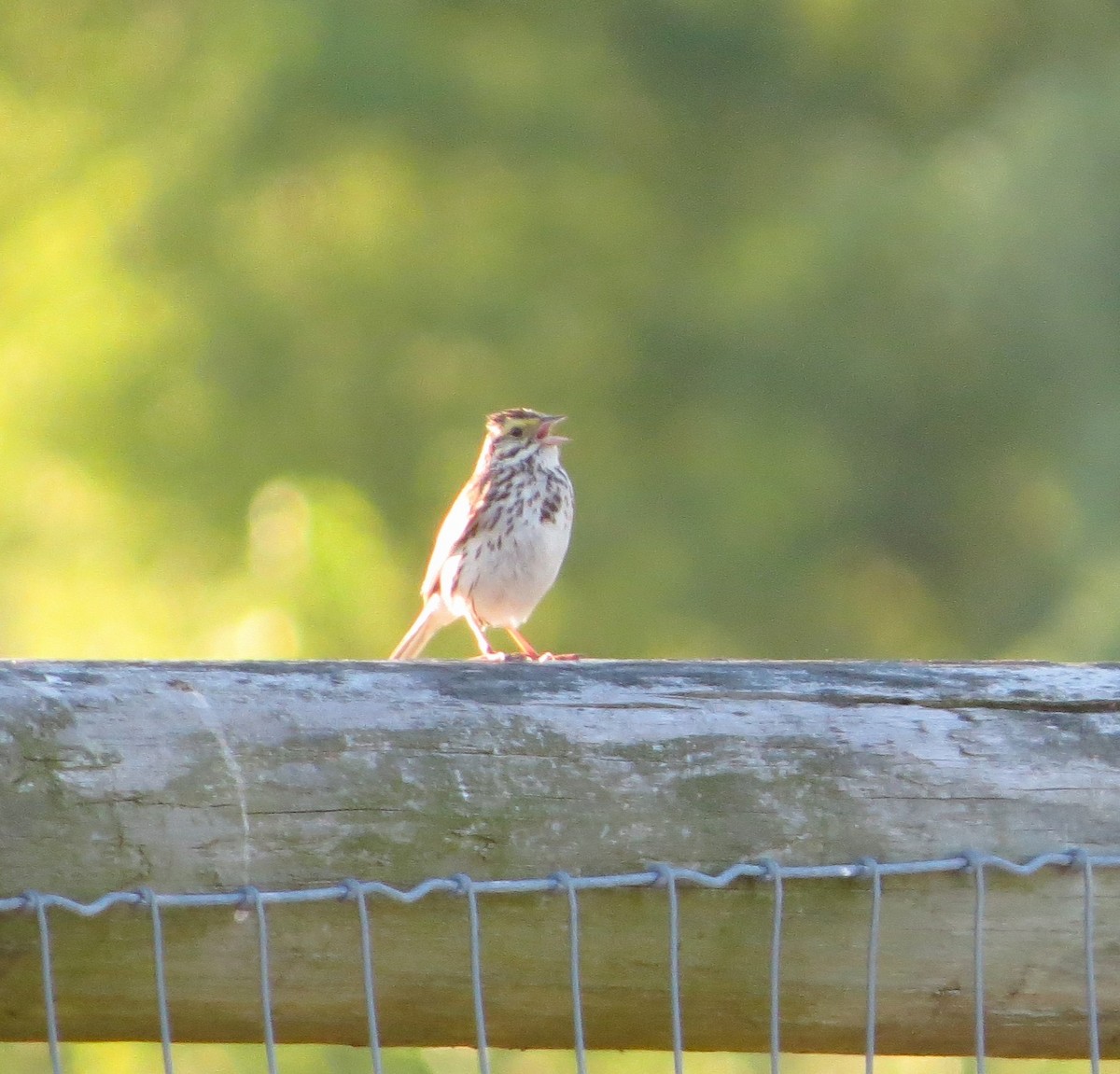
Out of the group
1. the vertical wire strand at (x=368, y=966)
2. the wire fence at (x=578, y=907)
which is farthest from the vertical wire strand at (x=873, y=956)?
the vertical wire strand at (x=368, y=966)

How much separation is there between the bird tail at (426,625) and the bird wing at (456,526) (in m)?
0.05

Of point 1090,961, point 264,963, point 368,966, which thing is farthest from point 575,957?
point 1090,961

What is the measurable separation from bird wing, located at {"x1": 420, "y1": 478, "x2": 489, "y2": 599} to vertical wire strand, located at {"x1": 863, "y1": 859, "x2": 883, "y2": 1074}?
3615mm

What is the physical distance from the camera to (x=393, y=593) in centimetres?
777

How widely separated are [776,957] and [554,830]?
261 millimetres

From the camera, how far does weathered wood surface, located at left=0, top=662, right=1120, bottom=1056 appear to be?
194cm

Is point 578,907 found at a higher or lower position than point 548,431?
lower

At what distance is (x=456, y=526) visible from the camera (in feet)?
18.8

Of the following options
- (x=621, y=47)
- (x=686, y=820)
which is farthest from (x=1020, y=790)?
(x=621, y=47)

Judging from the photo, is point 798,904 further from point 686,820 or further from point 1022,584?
point 1022,584

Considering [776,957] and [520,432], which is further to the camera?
[520,432]

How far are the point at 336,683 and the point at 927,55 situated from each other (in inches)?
372

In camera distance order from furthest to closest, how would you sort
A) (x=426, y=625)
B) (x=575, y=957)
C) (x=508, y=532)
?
(x=426, y=625), (x=508, y=532), (x=575, y=957)

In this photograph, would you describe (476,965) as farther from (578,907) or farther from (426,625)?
(426,625)
